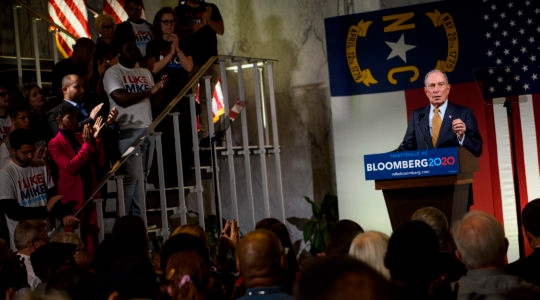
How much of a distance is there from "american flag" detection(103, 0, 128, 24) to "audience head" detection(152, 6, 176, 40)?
3018 millimetres

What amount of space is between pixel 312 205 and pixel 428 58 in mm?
2379

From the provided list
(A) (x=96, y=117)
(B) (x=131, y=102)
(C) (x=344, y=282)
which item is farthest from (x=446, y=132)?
(C) (x=344, y=282)

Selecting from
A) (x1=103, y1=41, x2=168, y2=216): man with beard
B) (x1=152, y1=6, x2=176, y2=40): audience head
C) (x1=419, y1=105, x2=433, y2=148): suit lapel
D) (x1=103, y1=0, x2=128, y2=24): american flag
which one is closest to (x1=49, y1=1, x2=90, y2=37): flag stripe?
(x1=103, y1=0, x2=128, y2=24): american flag

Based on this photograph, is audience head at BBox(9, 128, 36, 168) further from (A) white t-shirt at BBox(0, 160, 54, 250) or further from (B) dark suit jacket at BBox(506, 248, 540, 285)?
(B) dark suit jacket at BBox(506, 248, 540, 285)

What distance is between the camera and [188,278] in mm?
3748

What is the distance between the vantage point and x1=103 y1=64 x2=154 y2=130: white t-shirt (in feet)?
27.2

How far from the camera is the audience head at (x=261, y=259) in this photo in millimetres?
3498

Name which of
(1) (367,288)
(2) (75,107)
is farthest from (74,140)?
(1) (367,288)

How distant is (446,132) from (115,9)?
18.6ft

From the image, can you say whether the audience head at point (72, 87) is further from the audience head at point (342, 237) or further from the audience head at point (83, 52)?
the audience head at point (342, 237)

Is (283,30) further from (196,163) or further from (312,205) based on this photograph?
(196,163)

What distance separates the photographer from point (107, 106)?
28.5ft

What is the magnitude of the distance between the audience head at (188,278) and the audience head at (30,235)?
7.00 ft

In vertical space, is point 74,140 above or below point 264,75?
below
